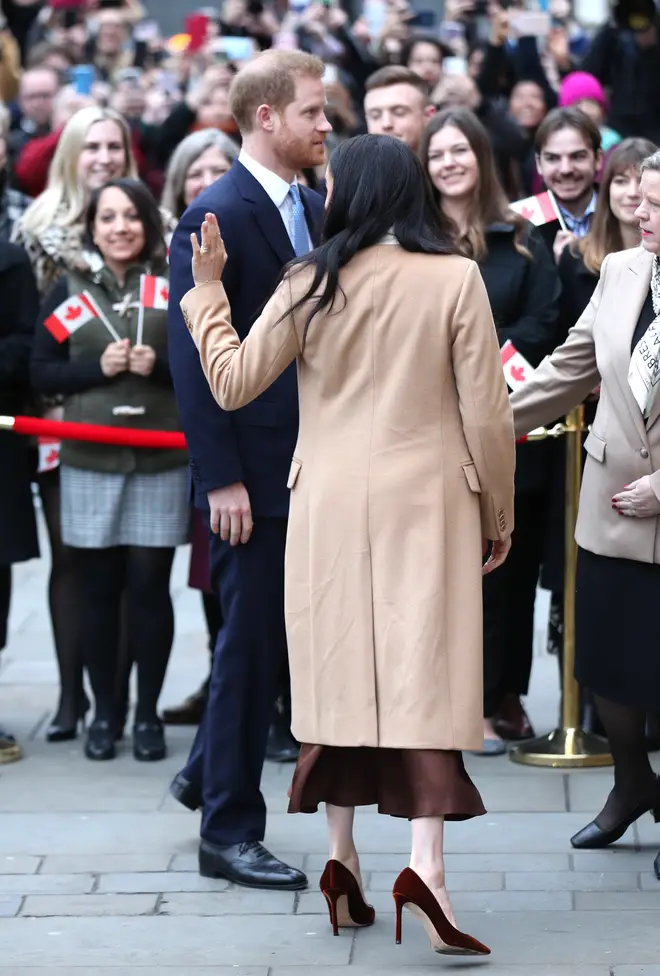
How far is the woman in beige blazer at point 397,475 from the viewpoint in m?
4.19

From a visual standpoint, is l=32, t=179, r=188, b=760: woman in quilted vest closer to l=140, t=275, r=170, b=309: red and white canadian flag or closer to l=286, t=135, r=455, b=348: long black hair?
l=140, t=275, r=170, b=309: red and white canadian flag

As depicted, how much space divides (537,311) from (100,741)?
215 cm

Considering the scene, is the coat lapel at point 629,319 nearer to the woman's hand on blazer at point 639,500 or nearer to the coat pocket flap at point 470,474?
the woman's hand on blazer at point 639,500

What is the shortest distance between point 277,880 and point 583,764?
164cm

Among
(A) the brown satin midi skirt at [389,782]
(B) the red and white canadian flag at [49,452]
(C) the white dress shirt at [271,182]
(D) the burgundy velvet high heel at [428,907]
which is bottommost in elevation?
(D) the burgundy velvet high heel at [428,907]

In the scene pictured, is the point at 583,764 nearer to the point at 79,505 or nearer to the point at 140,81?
the point at 79,505

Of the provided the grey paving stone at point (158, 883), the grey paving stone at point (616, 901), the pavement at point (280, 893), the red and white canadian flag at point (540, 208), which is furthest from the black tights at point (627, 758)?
the red and white canadian flag at point (540, 208)

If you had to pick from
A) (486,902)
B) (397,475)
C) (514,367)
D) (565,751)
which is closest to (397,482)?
(397,475)

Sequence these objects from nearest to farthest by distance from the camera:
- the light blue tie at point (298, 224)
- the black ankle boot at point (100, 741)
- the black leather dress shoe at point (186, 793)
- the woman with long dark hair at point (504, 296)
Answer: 1. the light blue tie at point (298, 224)
2. the black leather dress shoe at point (186, 793)
3. the woman with long dark hair at point (504, 296)
4. the black ankle boot at point (100, 741)

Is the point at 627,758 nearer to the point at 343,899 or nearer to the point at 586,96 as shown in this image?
the point at 343,899

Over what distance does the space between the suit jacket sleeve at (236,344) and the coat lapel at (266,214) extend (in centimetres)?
39

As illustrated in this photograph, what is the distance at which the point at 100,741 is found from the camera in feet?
20.9

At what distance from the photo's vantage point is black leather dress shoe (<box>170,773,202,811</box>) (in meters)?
5.23

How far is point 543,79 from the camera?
1039 cm
